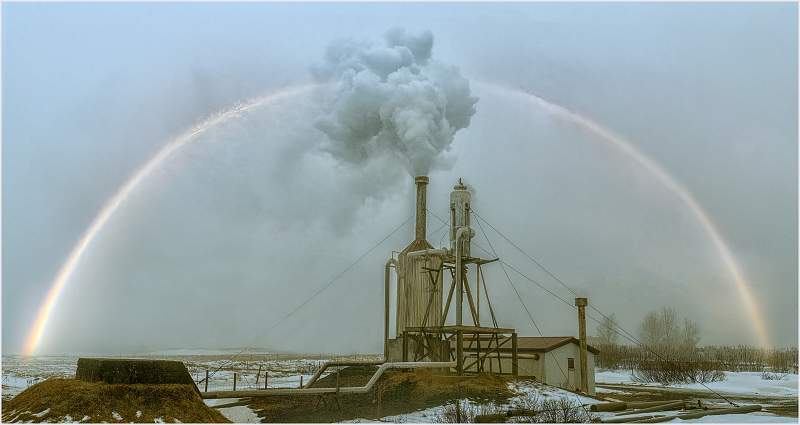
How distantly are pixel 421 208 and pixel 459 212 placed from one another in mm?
2692

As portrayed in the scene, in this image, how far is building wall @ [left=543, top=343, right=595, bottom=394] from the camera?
30.4 metres

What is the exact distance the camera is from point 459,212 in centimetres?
2997

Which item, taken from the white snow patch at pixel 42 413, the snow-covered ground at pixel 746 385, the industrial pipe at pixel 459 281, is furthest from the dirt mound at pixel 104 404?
the snow-covered ground at pixel 746 385

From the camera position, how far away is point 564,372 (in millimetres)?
31281

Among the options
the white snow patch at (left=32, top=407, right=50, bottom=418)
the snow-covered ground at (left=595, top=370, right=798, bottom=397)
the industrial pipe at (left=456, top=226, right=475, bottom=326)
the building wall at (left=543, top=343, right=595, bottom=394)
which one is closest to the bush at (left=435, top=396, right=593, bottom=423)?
the industrial pipe at (left=456, top=226, right=475, bottom=326)

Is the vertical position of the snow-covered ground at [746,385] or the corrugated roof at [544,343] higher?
the corrugated roof at [544,343]

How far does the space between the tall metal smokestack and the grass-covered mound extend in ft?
25.5

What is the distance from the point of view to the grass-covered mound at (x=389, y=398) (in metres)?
21.1

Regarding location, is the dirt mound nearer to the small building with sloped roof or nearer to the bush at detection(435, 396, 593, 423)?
the bush at detection(435, 396, 593, 423)

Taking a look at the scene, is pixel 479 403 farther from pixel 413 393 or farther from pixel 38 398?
pixel 38 398

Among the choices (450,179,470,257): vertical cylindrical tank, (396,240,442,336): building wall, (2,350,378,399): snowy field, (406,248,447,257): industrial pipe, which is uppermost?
(450,179,470,257): vertical cylindrical tank

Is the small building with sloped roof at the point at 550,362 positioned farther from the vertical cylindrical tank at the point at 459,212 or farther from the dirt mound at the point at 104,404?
the dirt mound at the point at 104,404

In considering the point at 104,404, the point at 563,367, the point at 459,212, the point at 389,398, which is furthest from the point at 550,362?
the point at 104,404

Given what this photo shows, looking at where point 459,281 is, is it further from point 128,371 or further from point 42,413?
point 42,413
